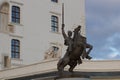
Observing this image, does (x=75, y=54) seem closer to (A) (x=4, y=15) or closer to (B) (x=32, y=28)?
(A) (x=4, y=15)

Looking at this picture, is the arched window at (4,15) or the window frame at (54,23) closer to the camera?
the arched window at (4,15)

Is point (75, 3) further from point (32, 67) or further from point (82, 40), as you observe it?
point (82, 40)

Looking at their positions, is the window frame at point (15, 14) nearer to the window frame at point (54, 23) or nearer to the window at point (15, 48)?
the window at point (15, 48)

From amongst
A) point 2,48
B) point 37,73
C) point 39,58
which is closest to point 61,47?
point 39,58

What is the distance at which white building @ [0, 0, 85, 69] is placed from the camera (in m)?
50.2

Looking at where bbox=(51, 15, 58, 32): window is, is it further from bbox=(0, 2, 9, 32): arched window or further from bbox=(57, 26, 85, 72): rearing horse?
bbox=(57, 26, 85, 72): rearing horse

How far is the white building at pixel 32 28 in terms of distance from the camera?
50.2 metres

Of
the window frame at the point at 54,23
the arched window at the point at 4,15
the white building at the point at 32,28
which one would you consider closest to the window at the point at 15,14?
the white building at the point at 32,28

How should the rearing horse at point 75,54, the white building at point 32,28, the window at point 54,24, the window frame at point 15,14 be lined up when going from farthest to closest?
1. the window at point 54,24
2. the window frame at point 15,14
3. the white building at point 32,28
4. the rearing horse at point 75,54

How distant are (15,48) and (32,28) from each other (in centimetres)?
316

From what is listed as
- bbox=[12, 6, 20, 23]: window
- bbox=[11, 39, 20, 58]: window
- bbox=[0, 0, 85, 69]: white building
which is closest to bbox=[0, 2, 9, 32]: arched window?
bbox=[0, 0, 85, 69]: white building

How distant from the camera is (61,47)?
53938mm

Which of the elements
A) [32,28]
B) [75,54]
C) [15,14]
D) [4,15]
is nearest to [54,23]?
[32,28]

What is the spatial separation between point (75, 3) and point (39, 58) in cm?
792
